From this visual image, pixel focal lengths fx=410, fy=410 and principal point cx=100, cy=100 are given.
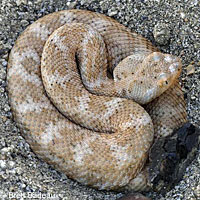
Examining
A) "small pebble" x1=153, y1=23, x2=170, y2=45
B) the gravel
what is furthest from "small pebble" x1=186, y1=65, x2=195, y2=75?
"small pebble" x1=153, y1=23, x2=170, y2=45

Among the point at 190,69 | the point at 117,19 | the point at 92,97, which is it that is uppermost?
the point at 117,19

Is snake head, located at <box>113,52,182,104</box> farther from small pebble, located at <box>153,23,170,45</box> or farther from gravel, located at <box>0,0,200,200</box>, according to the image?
small pebble, located at <box>153,23,170,45</box>

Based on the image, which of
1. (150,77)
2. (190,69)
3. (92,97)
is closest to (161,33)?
(190,69)

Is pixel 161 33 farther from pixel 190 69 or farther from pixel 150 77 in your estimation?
pixel 150 77

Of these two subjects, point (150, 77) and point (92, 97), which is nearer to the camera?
point (150, 77)

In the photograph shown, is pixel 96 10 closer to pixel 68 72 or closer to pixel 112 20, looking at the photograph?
pixel 112 20

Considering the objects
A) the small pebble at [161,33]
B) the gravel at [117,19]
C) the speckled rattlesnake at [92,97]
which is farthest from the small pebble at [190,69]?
the small pebble at [161,33]

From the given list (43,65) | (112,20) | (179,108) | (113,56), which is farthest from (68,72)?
(179,108)
